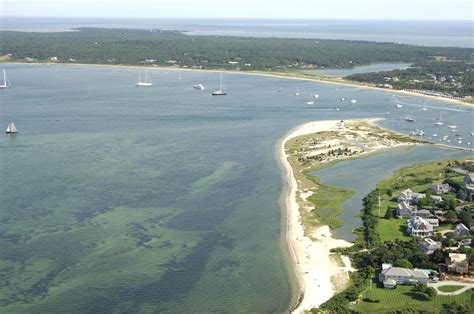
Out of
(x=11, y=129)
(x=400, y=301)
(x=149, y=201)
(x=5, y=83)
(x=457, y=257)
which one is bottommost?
(x=400, y=301)

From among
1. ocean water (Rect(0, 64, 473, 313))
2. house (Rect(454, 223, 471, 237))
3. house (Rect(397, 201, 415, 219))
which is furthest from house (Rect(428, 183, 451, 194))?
ocean water (Rect(0, 64, 473, 313))

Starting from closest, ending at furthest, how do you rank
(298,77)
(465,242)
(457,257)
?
Result: (457,257) → (465,242) → (298,77)

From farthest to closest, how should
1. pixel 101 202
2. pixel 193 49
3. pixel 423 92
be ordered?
pixel 193 49 → pixel 423 92 → pixel 101 202

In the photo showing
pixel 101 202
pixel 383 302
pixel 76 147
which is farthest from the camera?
pixel 76 147

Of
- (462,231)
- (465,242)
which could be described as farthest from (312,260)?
(462,231)

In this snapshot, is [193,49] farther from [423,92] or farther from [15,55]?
[423,92]

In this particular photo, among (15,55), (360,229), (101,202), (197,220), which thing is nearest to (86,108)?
(101,202)

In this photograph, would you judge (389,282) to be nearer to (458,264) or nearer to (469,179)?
(458,264)
